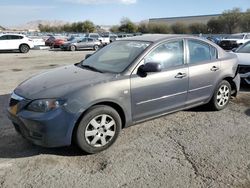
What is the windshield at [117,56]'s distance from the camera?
4652 millimetres

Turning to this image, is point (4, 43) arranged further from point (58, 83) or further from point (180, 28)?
point (180, 28)

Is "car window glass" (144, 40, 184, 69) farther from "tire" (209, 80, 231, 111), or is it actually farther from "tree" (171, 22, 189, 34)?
"tree" (171, 22, 189, 34)

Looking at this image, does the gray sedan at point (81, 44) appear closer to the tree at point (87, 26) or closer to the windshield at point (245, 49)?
the windshield at point (245, 49)

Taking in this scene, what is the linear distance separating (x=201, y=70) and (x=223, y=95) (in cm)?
98

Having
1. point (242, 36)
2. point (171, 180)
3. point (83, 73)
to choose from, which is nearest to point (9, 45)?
point (242, 36)

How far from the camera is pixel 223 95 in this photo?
6.03 meters

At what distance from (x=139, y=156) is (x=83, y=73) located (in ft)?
4.92

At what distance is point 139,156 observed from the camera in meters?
4.05

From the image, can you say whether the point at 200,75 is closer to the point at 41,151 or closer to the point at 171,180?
the point at 171,180

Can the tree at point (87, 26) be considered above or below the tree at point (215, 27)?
above

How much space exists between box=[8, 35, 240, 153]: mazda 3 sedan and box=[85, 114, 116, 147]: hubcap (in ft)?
0.04

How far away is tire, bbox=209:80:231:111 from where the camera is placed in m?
5.86

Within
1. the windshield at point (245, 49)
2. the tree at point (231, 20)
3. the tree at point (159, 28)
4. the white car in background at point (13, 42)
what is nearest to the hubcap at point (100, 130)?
the windshield at point (245, 49)

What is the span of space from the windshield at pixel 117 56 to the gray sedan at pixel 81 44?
24.4 metres
